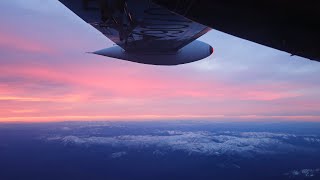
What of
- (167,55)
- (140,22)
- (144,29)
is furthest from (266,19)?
(167,55)

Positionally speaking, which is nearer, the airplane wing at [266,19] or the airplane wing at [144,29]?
the airplane wing at [266,19]

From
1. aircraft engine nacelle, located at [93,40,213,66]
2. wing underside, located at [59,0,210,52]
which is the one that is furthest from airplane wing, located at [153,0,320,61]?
aircraft engine nacelle, located at [93,40,213,66]

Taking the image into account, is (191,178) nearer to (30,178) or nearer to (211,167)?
(211,167)

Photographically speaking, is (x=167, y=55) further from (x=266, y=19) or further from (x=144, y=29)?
(x=266, y=19)

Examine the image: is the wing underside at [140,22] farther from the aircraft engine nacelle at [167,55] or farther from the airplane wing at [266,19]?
the airplane wing at [266,19]

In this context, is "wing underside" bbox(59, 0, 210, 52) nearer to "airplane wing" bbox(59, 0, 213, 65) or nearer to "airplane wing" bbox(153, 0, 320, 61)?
"airplane wing" bbox(59, 0, 213, 65)

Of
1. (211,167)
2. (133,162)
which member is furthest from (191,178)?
(133,162)

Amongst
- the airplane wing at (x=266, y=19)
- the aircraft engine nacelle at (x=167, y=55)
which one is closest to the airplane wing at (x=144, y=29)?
the aircraft engine nacelle at (x=167, y=55)
